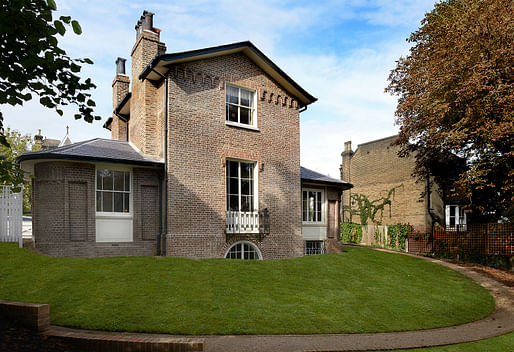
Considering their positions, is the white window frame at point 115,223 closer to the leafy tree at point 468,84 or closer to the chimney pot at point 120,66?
the chimney pot at point 120,66

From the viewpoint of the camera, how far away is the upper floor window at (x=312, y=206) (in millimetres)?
20036

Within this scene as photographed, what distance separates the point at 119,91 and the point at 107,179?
8.82 metres

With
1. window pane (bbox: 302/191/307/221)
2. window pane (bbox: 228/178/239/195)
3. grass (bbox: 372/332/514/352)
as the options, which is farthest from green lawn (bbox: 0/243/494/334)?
Answer: window pane (bbox: 302/191/307/221)

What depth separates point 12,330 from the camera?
7.20m

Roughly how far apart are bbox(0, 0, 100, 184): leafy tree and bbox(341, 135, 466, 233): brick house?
80.6ft

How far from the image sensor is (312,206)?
2041 centimetres

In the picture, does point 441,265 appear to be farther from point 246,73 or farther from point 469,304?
point 246,73

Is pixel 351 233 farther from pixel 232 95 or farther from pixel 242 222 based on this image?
pixel 232 95

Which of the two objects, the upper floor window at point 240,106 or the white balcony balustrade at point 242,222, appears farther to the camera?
the upper floor window at point 240,106

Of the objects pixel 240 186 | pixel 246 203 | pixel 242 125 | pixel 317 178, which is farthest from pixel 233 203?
pixel 317 178

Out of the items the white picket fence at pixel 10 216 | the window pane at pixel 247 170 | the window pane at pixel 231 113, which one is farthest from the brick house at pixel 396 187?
the white picket fence at pixel 10 216

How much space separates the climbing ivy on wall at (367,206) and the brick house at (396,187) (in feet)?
0.94

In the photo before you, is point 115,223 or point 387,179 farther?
point 387,179

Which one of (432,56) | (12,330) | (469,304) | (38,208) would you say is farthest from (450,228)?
(12,330)
